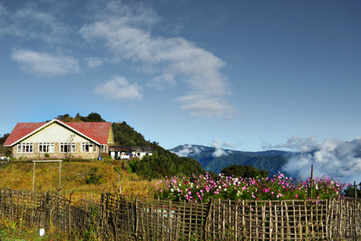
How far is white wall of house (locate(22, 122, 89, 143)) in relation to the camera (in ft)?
121

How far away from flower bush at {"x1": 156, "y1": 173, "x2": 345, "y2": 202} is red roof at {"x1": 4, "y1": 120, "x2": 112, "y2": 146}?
2975cm

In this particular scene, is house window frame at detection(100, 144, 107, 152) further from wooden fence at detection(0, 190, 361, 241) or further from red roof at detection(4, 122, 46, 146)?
wooden fence at detection(0, 190, 361, 241)

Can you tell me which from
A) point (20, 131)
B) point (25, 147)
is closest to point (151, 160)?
point (25, 147)

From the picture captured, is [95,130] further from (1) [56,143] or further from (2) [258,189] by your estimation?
(2) [258,189]

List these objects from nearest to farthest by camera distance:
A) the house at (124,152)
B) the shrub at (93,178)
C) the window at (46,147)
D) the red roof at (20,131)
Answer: the shrub at (93,178), the window at (46,147), the red roof at (20,131), the house at (124,152)

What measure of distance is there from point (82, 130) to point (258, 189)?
109ft

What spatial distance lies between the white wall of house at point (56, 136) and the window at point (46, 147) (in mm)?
491

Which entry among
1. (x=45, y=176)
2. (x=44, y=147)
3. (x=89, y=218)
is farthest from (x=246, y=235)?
(x=44, y=147)

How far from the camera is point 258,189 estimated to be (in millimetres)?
8188

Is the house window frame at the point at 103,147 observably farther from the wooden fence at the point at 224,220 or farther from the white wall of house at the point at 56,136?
the wooden fence at the point at 224,220

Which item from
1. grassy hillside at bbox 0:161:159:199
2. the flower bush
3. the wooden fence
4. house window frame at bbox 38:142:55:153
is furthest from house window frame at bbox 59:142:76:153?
the flower bush

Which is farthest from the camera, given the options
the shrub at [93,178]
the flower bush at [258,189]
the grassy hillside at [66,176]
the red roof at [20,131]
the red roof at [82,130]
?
the red roof at [20,131]

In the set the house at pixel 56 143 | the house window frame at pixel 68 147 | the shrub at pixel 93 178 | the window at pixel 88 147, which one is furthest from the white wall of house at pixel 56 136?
the shrub at pixel 93 178

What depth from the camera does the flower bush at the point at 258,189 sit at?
7875 millimetres
